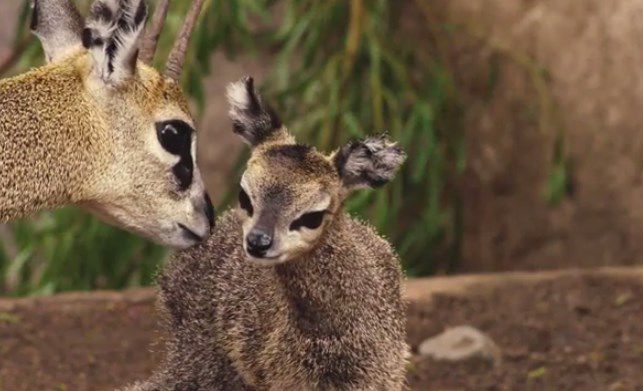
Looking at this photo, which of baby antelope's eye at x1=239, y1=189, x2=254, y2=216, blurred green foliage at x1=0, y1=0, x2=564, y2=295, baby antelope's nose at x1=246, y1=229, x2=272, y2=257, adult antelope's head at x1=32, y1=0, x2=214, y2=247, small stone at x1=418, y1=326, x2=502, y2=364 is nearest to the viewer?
baby antelope's nose at x1=246, y1=229, x2=272, y2=257

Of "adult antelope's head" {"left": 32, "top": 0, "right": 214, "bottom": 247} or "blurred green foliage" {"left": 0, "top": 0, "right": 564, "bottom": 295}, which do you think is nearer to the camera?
"adult antelope's head" {"left": 32, "top": 0, "right": 214, "bottom": 247}

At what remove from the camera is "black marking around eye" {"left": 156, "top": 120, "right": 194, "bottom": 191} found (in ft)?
13.9

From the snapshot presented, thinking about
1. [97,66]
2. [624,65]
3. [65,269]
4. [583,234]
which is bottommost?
[65,269]

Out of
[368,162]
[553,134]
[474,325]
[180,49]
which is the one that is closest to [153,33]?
[180,49]

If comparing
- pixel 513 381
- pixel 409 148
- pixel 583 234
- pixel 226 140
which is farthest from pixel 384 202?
pixel 226 140

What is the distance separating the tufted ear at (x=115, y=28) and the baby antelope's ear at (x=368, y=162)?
68 centimetres

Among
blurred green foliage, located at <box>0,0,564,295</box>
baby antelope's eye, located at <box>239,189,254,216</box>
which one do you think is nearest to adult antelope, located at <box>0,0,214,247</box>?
baby antelope's eye, located at <box>239,189,254,216</box>

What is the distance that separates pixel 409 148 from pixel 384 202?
0.48 meters

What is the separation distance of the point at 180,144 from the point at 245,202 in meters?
0.24

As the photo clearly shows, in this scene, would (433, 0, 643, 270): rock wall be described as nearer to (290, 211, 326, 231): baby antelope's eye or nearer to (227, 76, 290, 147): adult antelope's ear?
(227, 76, 290, 147): adult antelope's ear

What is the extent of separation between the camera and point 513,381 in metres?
5.52

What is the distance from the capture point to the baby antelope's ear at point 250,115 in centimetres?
439

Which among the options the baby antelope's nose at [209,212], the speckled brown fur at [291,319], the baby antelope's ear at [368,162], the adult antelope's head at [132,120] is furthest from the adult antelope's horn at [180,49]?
the speckled brown fur at [291,319]

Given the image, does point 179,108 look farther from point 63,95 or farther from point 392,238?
point 392,238
